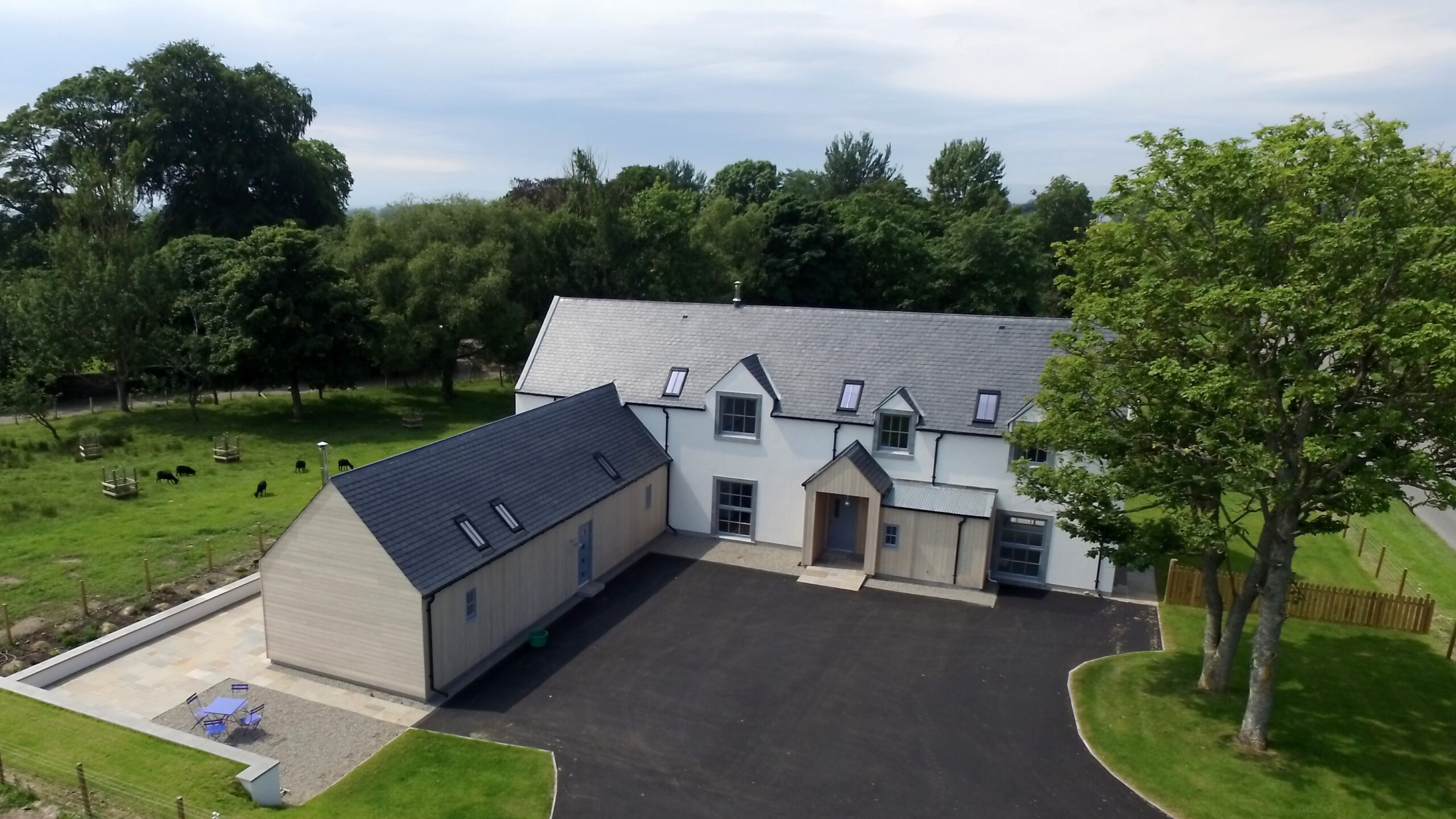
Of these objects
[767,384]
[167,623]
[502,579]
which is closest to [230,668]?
[167,623]

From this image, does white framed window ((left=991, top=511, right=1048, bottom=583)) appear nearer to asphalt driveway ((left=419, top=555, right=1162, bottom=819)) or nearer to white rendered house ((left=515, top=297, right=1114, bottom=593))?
white rendered house ((left=515, top=297, right=1114, bottom=593))

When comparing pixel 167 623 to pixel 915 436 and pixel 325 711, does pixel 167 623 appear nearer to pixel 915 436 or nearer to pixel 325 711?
pixel 325 711

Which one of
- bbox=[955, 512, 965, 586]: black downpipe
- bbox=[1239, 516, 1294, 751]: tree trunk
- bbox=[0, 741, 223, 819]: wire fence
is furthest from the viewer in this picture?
bbox=[955, 512, 965, 586]: black downpipe

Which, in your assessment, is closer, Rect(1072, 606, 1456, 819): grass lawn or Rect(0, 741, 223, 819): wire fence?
Rect(0, 741, 223, 819): wire fence

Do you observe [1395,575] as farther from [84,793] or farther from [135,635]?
[135,635]


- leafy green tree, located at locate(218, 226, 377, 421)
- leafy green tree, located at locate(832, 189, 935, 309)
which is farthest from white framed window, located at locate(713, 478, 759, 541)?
leafy green tree, located at locate(832, 189, 935, 309)

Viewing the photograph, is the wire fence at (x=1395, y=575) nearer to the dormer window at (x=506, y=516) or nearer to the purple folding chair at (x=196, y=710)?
the dormer window at (x=506, y=516)

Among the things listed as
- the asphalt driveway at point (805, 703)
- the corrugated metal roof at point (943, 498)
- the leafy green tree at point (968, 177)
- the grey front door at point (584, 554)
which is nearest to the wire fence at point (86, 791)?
the asphalt driveway at point (805, 703)
